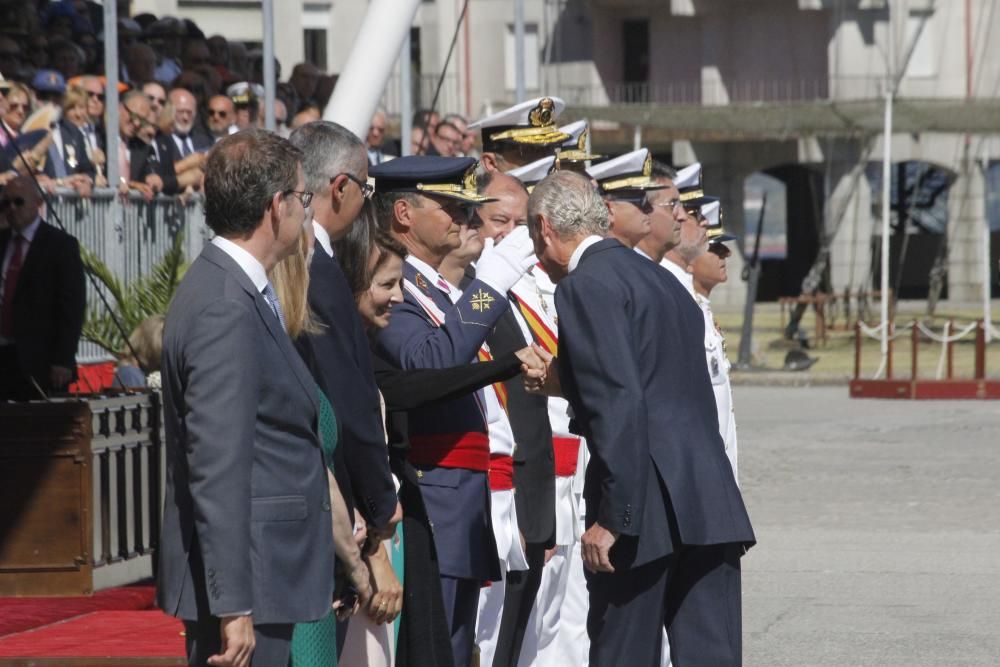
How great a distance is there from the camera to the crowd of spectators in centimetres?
1227

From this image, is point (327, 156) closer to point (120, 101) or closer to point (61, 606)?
point (61, 606)

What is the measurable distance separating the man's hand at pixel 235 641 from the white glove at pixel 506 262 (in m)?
1.80

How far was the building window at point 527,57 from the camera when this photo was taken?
44500 mm

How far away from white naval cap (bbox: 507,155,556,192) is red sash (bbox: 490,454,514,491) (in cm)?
153

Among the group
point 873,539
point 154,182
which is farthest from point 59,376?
point 873,539

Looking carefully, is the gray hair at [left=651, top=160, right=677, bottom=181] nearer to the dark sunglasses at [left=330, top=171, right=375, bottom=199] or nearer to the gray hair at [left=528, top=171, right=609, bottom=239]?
the gray hair at [left=528, top=171, right=609, bottom=239]

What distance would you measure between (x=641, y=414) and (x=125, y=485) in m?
3.26

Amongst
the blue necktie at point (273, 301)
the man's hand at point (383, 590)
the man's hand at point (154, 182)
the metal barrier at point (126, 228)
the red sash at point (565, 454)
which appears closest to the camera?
the blue necktie at point (273, 301)

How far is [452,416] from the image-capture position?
18.7ft

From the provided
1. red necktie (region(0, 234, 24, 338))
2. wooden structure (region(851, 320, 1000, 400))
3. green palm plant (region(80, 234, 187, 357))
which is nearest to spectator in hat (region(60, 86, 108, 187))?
green palm plant (region(80, 234, 187, 357))

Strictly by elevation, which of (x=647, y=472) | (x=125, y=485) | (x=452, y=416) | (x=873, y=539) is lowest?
(x=873, y=539)

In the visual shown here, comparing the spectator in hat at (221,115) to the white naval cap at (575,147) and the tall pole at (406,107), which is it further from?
the white naval cap at (575,147)

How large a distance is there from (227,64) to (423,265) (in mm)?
→ 12241

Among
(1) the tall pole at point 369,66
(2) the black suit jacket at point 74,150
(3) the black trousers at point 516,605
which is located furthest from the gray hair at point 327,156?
(2) the black suit jacket at point 74,150
